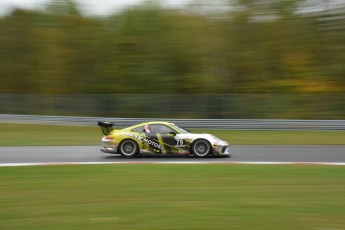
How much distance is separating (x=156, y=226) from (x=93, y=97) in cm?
2651

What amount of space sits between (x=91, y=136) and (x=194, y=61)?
1401cm

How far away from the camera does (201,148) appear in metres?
14.8

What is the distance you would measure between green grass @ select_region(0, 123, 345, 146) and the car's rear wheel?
18.5 ft

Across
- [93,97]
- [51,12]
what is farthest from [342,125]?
[51,12]

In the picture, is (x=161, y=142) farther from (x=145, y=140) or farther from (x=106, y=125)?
(x=106, y=125)

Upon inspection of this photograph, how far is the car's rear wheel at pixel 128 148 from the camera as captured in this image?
1504 centimetres

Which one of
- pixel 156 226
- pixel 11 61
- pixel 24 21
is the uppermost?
pixel 24 21

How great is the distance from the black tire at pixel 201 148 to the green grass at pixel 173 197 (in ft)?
→ 8.15


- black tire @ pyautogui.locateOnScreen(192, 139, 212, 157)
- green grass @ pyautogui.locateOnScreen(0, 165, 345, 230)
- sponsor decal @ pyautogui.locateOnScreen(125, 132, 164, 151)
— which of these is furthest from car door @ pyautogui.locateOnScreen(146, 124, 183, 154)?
green grass @ pyautogui.locateOnScreen(0, 165, 345, 230)

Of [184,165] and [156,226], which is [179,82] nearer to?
[184,165]

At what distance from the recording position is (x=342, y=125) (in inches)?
1000

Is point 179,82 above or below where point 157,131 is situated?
above

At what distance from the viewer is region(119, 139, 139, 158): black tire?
49.3 ft

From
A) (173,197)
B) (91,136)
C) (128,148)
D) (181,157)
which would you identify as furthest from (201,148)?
(91,136)
